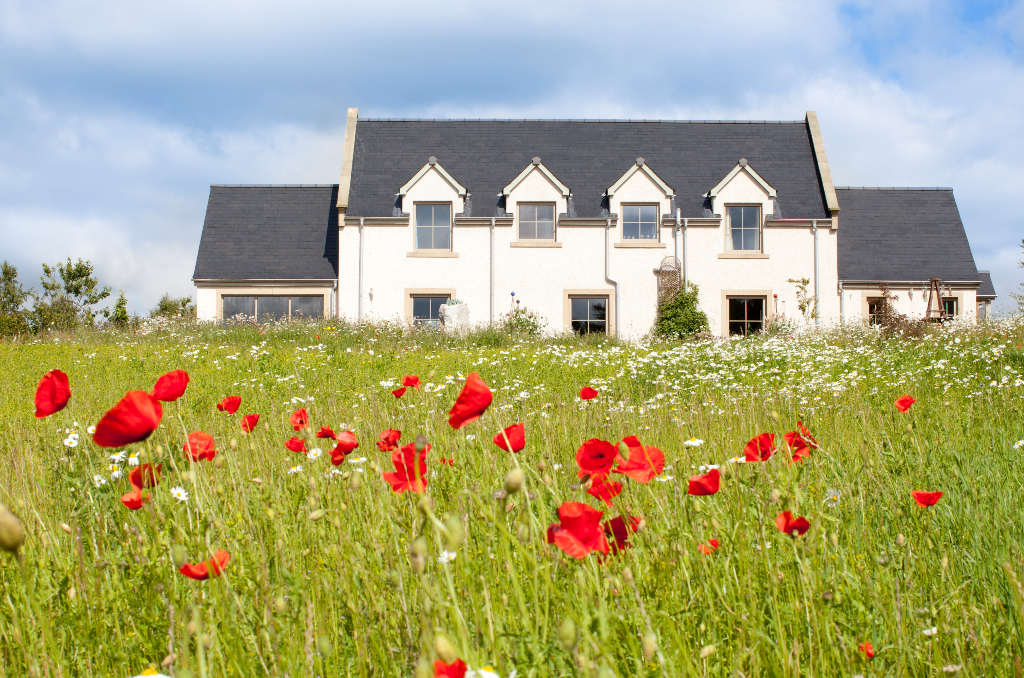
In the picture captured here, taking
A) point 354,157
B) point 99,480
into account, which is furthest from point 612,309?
point 99,480

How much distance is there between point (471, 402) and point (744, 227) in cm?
1952

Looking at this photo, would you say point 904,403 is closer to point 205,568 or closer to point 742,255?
point 205,568

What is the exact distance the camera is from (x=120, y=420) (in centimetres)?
126

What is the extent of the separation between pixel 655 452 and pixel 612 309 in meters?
17.4

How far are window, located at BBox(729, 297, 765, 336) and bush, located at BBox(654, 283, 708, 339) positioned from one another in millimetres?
1132

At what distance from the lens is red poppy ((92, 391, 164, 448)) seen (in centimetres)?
125

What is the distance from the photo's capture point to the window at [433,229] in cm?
1881

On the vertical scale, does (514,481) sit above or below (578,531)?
above

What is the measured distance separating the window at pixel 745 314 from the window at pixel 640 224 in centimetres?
329

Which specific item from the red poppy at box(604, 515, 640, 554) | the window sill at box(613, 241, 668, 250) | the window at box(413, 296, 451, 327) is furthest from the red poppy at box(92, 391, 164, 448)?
the window sill at box(613, 241, 668, 250)

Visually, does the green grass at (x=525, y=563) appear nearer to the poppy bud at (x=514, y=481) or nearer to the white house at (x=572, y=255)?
the poppy bud at (x=514, y=481)

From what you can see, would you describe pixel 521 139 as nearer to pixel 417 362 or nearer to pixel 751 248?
pixel 751 248

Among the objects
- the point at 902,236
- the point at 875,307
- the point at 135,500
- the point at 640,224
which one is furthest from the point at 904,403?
the point at 902,236

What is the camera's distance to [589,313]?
18.8 meters
